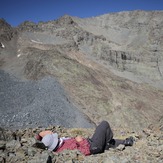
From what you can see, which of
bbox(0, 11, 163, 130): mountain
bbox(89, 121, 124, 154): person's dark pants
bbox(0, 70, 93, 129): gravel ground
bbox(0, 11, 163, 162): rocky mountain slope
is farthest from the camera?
bbox(0, 11, 163, 130): mountain

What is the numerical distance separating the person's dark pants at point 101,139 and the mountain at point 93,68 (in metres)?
13.2

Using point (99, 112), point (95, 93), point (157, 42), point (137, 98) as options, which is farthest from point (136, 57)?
point (99, 112)

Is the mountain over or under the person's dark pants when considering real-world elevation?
over

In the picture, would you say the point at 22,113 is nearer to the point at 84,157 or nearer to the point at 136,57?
the point at 84,157

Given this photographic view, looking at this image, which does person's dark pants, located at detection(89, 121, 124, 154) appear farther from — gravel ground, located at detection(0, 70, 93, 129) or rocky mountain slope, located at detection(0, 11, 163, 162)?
gravel ground, located at detection(0, 70, 93, 129)

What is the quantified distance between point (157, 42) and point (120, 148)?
49.2 m

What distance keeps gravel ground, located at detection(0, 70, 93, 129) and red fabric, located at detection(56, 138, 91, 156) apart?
1058 centimetres

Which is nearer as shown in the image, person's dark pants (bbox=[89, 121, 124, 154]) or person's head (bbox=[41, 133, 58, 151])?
person's head (bbox=[41, 133, 58, 151])

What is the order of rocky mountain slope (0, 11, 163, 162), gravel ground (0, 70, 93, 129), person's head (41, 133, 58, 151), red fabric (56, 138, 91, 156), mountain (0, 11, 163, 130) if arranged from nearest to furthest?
person's head (41, 133, 58, 151), red fabric (56, 138, 91, 156), gravel ground (0, 70, 93, 129), rocky mountain slope (0, 11, 163, 162), mountain (0, 11, 163, 130)

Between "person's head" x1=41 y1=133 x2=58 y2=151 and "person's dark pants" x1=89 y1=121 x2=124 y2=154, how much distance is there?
1.00m

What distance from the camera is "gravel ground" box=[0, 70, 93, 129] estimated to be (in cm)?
1839

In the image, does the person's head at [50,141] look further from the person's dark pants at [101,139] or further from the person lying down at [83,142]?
the person's dark pants at [101,139]

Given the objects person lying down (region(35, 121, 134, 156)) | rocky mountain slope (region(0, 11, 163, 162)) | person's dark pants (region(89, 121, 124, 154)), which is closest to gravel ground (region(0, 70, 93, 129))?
rocky mountain slope (region(0, 11, 163, 162))

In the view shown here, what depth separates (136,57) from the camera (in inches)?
1965
